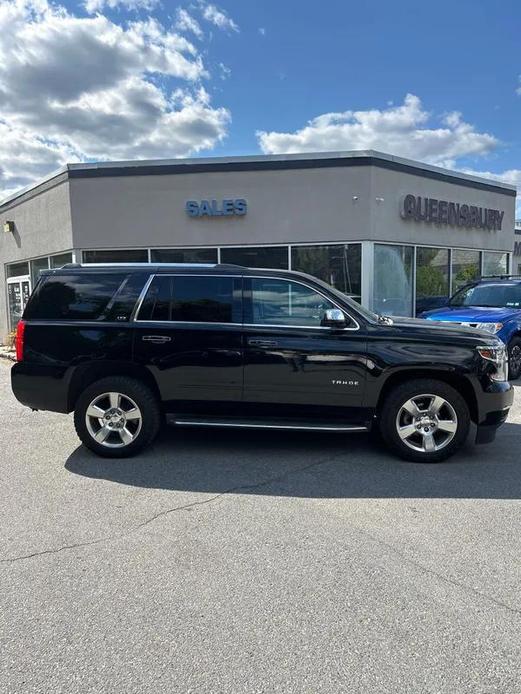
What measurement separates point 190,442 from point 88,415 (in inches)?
46.6

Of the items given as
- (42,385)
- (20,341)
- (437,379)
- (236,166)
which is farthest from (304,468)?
(236,166)

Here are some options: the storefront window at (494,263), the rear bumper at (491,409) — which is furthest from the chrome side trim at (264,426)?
the storefront window at (494,263)

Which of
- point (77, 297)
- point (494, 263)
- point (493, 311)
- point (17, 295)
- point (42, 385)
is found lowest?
point (42, 385)

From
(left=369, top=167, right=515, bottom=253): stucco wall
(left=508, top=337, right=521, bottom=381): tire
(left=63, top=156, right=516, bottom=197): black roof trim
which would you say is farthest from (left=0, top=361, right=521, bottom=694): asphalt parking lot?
(left=63, top=156, right=516, bottom=197): black roof trim

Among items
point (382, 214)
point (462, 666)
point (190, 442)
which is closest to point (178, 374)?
point (190, 442)

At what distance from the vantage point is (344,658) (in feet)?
7.82

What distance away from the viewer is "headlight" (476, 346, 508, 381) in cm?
506

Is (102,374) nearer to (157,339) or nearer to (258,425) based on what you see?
(157,339)

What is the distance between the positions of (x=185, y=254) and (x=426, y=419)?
8.98m

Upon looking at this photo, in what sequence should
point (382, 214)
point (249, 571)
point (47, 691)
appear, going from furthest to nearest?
point (382, 214) < point (249, 571) < point (47, 691)

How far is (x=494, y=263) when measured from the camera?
53.4ft

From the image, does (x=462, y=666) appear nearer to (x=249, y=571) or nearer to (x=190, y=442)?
(x=249, y=571)

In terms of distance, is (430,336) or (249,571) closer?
(249,571)

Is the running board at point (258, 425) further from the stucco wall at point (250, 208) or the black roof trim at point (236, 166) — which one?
the black roof trim at point (236, 166)
